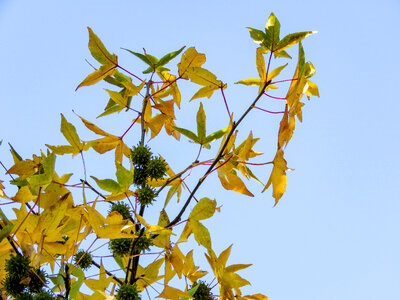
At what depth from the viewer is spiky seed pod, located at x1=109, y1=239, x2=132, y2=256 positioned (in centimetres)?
92

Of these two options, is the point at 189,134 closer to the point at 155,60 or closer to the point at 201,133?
the point at 201,133

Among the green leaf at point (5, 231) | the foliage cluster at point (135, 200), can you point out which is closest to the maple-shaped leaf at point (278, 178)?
the foliage cluster at point (135, 200)

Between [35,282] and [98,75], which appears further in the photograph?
[98,75]

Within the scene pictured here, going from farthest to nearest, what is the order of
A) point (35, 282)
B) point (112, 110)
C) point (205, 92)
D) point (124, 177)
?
point (112, 110), point (205, 92), point (35, 282), point (124, 177)

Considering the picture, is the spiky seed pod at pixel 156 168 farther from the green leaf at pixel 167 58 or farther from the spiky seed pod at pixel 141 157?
the green leaf at pixel 167 58

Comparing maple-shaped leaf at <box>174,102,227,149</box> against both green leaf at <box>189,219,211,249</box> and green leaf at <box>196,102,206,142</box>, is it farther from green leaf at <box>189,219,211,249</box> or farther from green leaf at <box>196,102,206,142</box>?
green leaf at <box>189,219,211,249</box>

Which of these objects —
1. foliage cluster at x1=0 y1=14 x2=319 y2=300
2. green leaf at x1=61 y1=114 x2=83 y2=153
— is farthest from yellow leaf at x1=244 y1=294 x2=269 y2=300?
green leaf at x1=61 y1=114 x2=83 y2=153

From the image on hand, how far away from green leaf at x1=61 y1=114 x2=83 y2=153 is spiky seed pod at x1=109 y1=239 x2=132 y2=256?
22 centimetres

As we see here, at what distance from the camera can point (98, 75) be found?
989 mm

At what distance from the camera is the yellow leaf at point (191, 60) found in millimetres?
969

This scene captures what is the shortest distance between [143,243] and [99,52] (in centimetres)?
45

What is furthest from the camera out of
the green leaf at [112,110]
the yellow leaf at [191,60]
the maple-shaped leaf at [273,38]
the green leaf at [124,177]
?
the green leaf at [112,110]

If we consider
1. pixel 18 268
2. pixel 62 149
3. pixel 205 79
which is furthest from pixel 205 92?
pixel 18 268

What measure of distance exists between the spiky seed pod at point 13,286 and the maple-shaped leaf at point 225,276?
1.28ft
